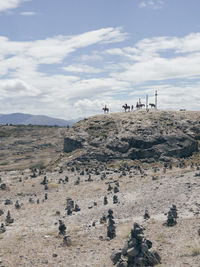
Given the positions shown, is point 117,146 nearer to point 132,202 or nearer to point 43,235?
point 132,202

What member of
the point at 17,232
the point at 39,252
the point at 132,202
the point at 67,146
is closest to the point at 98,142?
the point at 67,146

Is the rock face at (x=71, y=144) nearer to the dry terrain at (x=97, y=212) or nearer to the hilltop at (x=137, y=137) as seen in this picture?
the hilltop at (x=137, y=137)

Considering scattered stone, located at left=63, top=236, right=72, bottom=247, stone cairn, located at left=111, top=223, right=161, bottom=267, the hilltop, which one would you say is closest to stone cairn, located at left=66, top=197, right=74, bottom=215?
scattered stone, located at left=63, top=236, right=72, bottom=247

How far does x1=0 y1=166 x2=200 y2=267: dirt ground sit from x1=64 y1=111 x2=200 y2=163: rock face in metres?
17.5

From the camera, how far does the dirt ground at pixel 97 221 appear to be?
25.0 metres

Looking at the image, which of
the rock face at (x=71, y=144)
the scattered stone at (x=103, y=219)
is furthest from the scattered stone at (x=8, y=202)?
the rock face at (x=71, y=144)

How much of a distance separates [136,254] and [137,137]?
58.9 metres

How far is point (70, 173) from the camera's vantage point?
232 ft

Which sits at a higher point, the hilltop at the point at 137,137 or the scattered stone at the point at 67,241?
the hilltop at the point at 137,137

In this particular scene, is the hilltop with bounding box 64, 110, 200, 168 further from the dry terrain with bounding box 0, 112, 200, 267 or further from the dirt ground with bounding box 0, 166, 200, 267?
the dirt ground with bounding box 0, 166, 200, 267

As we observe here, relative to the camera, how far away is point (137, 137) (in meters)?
80.4

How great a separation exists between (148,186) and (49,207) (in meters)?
18.0

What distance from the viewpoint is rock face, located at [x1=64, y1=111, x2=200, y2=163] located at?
253ft

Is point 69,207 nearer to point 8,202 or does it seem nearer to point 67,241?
point 67,241
